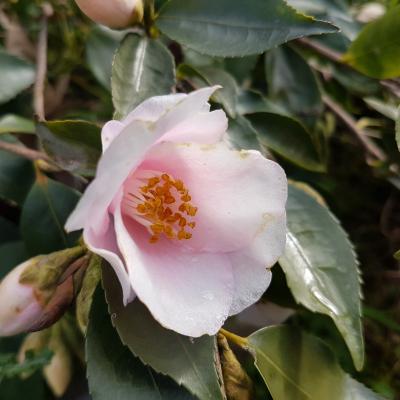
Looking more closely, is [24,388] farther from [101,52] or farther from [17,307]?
[101,52]

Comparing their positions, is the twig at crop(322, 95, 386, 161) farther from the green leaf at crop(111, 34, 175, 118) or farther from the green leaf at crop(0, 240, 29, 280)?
the green leaf at crop(0, 240, 29, 280)

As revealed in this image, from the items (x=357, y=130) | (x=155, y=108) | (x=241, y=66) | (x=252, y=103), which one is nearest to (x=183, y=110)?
(x=155, y=108)

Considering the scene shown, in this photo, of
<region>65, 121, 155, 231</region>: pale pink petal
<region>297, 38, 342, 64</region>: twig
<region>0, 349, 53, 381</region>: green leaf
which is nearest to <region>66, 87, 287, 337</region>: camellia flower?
<region>65, 121, 155, 231</region>: pale pink petal

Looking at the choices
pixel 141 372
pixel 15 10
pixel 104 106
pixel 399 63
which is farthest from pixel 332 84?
pixel 141 372

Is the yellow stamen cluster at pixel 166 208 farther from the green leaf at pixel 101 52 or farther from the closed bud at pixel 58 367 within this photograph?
the green leaf at pixel 101 52

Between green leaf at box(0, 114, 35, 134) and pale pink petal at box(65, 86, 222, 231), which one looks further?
green leaf at box(0, 114, 35, 134)

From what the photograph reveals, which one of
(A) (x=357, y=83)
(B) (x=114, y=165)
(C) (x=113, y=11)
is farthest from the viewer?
(A) (x=357, y=83)
